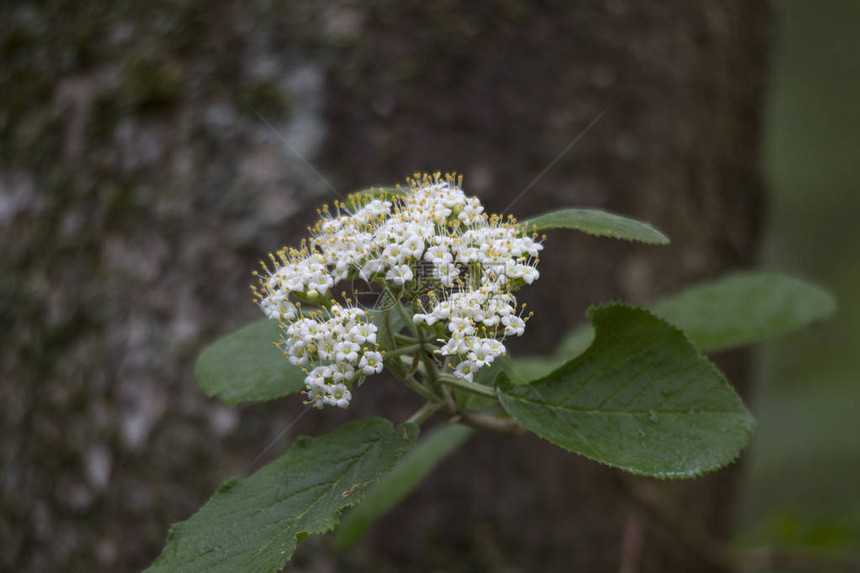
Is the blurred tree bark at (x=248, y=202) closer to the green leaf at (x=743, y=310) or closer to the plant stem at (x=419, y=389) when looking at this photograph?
the green leaf at (x=743, y=310)

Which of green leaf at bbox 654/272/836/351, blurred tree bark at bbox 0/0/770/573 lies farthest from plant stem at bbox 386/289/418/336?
blurred tree bark at bbox 0/0/770/573

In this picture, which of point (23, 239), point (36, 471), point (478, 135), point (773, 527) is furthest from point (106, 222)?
point (773, 527)

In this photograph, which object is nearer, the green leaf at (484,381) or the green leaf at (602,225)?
the green leaf at (602,225)

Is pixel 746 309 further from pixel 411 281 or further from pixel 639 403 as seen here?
pixel 411 281

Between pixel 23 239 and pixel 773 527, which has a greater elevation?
pixel 23 239

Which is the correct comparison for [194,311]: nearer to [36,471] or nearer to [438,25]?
[36,471]

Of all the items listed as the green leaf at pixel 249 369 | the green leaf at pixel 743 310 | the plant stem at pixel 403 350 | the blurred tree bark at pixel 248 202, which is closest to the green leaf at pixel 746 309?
the green leaf at pixel 743 310

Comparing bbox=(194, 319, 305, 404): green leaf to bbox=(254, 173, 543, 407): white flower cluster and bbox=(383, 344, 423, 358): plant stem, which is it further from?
bbox=(383, 344, 423, 358): plant stem
